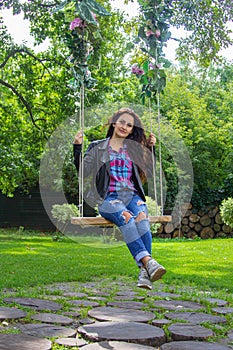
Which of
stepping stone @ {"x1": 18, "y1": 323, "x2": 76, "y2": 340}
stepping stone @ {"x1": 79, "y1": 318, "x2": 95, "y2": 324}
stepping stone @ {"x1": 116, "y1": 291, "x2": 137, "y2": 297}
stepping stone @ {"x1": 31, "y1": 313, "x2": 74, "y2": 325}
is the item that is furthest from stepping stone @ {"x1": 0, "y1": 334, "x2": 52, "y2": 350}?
stepping stone @ {"x1": 116, "y1": 291, "x2": 137, "y2": 297}

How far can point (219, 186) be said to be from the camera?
47.5 feet

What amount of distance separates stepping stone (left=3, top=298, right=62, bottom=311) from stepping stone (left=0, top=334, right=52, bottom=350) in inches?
33.2

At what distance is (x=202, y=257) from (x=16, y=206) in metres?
8.75

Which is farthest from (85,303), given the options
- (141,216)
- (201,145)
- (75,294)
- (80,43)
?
(201,145)

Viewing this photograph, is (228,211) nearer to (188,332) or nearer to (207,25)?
(207,25)

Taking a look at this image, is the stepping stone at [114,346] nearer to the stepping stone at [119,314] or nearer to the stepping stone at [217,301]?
the stepping stone at [119,314]

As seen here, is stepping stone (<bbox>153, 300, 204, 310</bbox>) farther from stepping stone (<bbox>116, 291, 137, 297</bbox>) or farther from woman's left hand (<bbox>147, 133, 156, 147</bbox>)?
woman's left hand (<bbox>147, 133, 156, 147</bbox>)

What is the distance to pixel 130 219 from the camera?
3.46 meters

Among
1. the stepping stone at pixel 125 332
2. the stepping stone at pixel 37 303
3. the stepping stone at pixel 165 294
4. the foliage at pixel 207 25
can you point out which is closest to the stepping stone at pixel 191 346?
the stepping stone at pixel 125 332

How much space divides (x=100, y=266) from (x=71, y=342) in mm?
3985

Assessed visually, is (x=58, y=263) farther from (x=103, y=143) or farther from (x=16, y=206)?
(x=16, y=206)

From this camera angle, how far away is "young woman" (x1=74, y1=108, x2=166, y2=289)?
3432 mm

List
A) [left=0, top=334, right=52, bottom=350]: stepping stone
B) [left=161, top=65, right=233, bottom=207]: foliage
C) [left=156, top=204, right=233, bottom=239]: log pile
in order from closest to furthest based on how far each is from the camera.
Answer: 1. [left=0, top=334, right=52, bottom=350]: stepping stone
2. [left=156, top=204, right=233, bottom=239]: log pile
3. [left=161, top=65, right=233, bottom=207]: foliage

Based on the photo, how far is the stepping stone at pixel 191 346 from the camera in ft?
9.23
